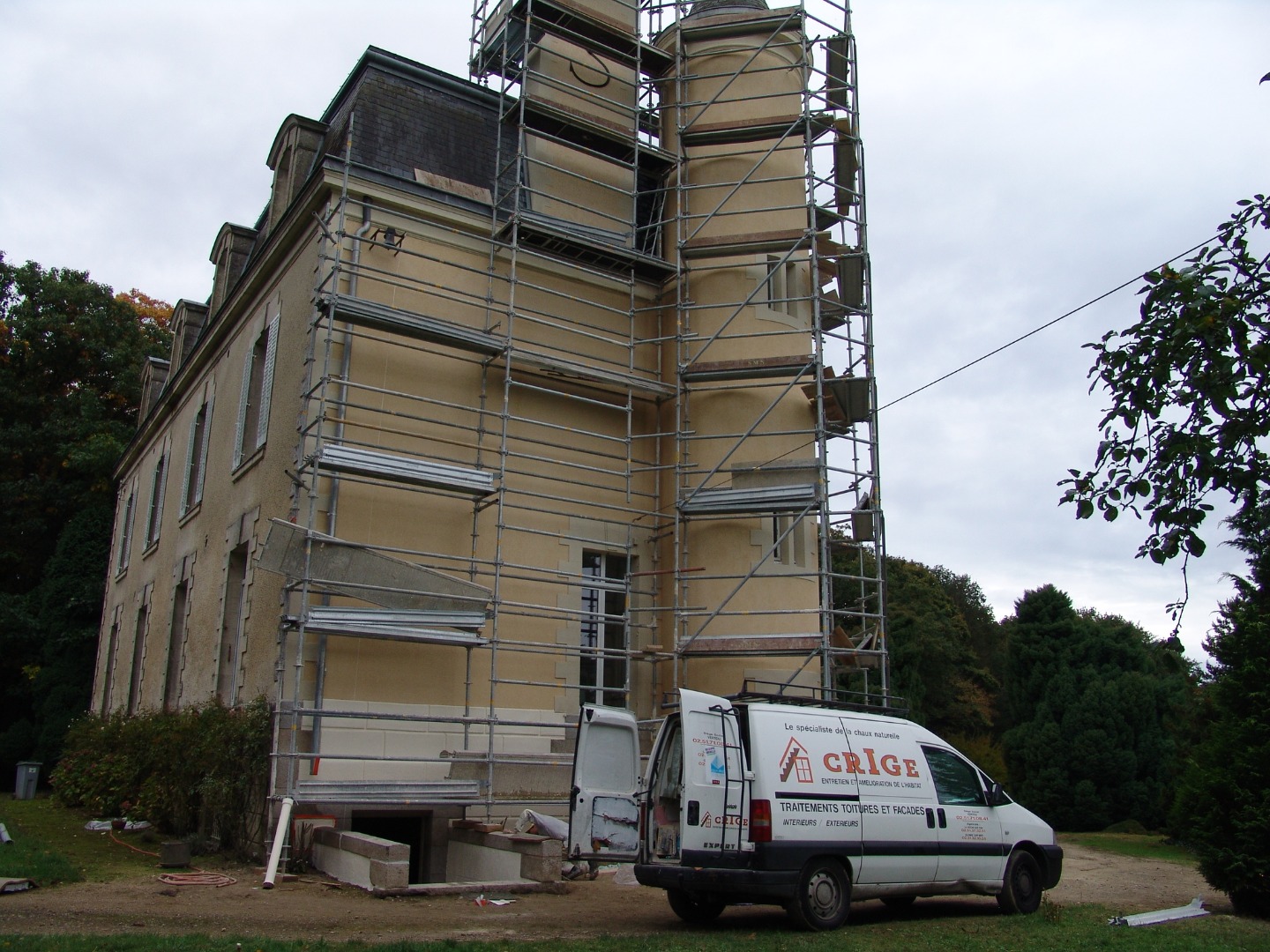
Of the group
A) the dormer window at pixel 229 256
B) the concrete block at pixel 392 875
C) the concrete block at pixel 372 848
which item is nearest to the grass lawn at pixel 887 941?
the concrete block at pixel 392 875

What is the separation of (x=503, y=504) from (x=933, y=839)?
291 inches

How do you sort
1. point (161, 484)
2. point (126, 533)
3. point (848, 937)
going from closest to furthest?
point (848, 937), point (161, 484), point (126, 533)

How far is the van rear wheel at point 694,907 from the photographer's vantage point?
9.30 meters

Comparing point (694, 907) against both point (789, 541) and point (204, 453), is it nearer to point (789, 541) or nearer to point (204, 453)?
point (789, 541)

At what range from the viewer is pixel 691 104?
58.7ft

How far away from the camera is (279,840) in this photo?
11203 millimetres

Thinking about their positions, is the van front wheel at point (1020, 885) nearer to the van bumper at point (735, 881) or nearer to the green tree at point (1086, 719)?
the van bumper at point (735, 881)

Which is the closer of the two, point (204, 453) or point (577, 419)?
point (577, 419)

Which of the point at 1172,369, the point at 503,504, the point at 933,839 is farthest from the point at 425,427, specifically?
the point at 1172,369

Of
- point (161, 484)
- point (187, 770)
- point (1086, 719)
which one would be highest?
point (161, 484)

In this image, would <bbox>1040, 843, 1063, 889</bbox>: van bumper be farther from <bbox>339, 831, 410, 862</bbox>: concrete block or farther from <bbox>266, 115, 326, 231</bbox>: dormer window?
<bbox>266, 115, 326, 231</bbox>: dormer window

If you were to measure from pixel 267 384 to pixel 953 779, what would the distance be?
1150 cm

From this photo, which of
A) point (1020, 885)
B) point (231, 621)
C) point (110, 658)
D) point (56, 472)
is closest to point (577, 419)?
point (231, 621)

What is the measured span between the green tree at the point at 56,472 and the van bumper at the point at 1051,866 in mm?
24874
